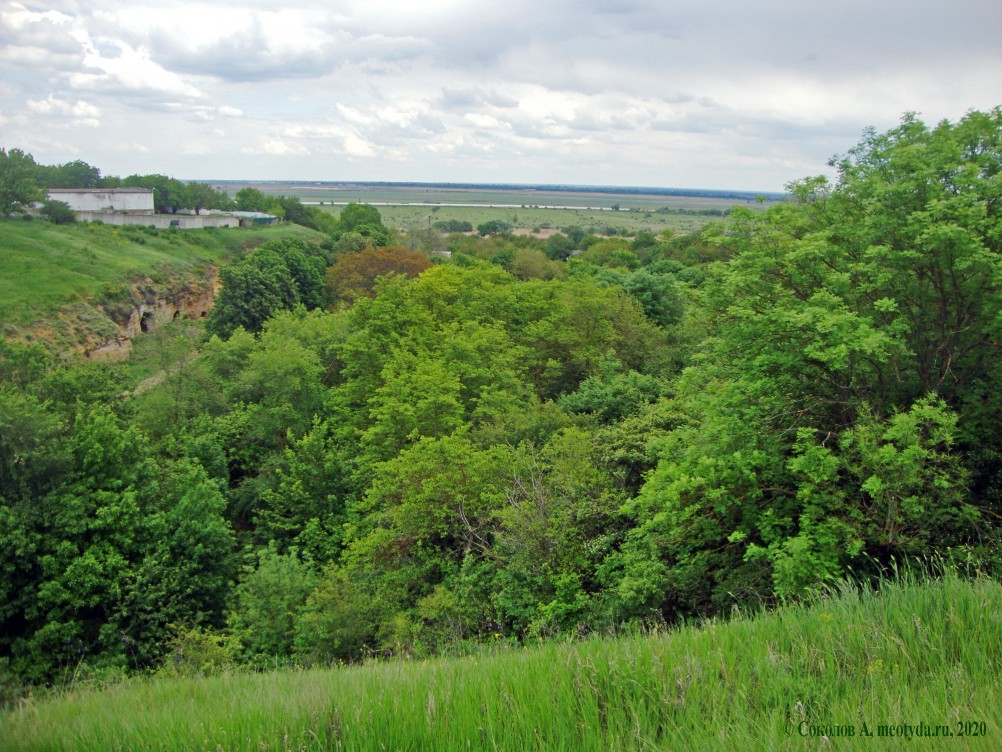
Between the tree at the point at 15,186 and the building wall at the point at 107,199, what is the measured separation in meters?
20.6

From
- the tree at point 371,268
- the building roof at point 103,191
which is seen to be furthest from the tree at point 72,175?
the tree at point 371,268

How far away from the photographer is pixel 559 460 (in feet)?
54.0

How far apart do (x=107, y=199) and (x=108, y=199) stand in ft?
0.41

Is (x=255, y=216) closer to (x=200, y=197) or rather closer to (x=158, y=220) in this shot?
(x=200, y=197)

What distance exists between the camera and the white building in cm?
9269

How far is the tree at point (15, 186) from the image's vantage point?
66875 millimetres

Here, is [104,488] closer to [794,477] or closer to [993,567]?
[794,477]

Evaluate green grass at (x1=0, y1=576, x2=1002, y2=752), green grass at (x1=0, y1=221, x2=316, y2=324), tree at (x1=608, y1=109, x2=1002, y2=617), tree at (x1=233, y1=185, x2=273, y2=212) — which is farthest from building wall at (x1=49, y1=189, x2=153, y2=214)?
green grass at (x1=0, y1=576, x2=1002, y2=752)

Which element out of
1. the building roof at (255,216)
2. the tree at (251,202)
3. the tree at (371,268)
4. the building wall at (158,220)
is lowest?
the tree at (371,268)

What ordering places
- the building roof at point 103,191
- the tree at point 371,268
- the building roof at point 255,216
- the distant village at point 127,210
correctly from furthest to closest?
the building roof at point 255,216 → the building roof at point 103,191 → the distant village at point 127,210 → the tree at point 371,268

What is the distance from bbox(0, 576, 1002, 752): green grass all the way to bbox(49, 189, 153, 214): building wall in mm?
102660

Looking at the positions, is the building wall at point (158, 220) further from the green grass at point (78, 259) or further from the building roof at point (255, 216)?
the building roof at point (255, 216)

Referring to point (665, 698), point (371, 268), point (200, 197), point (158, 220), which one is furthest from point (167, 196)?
point (665, 698)

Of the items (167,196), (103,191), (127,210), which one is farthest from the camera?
(167,196)
